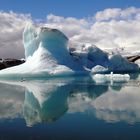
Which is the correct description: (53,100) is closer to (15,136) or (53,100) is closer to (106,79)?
(15,136)

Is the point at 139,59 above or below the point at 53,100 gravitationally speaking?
above

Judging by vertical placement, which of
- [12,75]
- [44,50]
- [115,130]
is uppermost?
[44,50]

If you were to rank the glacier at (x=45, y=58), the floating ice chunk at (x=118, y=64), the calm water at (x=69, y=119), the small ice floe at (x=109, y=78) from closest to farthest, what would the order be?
the calm water at (x=69, y=119) < the glacier at (x=45, y=58) < the small ice floe at (x=109, y=78) < the floating ice chunk at (x=118, y=64)

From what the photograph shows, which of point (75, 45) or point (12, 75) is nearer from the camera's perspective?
point (12, 75)

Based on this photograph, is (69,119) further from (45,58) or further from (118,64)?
(118,64)

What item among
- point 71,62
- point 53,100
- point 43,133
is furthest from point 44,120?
point 71,62

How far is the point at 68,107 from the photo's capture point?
10656mm

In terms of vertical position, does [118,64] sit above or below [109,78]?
above

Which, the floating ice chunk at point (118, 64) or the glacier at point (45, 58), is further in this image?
the floating ice chunk at point (118, 64)

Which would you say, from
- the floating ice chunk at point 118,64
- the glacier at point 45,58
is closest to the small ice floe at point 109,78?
the glacier at point 45,58

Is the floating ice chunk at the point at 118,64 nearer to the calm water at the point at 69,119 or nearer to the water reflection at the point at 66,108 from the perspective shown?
the water reflection at the point at 66,108

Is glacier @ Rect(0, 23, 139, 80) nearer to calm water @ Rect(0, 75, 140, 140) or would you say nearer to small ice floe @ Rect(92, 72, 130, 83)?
small ice floe @ Rect(92, 72, 130, 83)

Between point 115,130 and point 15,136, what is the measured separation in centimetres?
217

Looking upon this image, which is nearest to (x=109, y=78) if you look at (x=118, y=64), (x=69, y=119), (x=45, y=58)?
(x=45, y=58)
